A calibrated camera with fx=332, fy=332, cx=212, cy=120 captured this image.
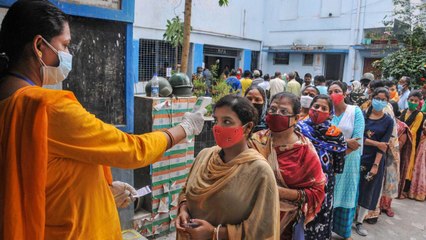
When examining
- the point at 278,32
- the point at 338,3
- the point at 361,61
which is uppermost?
the point at 338,3

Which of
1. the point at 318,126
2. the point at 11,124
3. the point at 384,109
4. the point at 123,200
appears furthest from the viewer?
the point at 384,109

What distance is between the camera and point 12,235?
52.8 inches

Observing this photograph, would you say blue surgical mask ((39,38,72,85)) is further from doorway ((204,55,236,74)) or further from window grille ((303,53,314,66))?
window grille ((303,53,314,66))

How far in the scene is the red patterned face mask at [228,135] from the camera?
5.92 feet

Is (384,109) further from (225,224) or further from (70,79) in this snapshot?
(70,79)

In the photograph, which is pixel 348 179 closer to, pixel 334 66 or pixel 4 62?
pixel 4 62

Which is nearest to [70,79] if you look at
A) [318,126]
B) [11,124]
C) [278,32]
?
[11,124]

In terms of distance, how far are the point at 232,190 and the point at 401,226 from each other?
3.95 metres

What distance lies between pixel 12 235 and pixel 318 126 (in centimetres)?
236

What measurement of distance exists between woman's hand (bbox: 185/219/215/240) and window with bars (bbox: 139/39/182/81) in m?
11.5

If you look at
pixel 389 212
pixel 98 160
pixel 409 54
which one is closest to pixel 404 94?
pixel 409 54

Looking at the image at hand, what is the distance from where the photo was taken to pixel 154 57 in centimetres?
1338

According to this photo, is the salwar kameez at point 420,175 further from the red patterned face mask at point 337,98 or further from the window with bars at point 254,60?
the window with bars at point 254,60

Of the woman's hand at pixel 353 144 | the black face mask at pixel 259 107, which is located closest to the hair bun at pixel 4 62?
the black face mask at pixel 259 107
